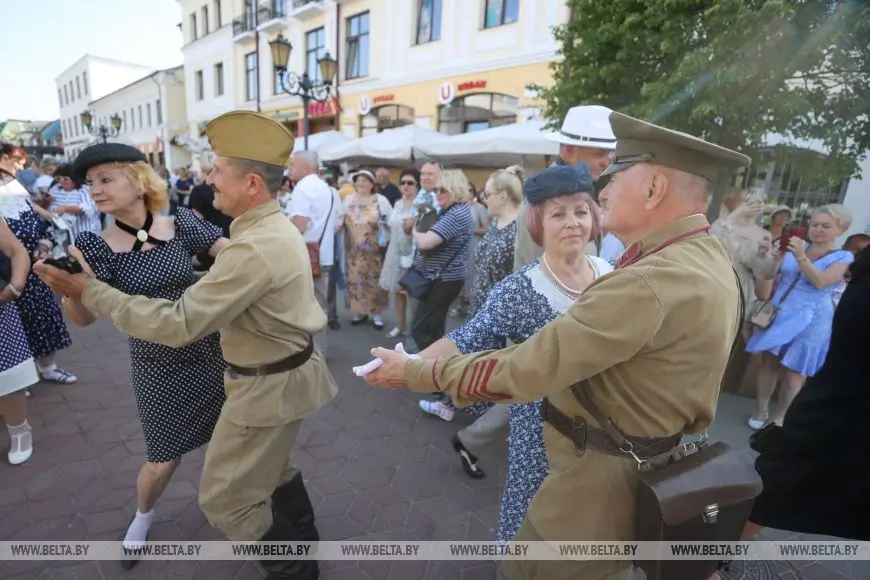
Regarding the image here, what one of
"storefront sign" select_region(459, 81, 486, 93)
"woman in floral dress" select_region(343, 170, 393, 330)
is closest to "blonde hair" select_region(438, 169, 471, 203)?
"woman in floral dress" select_region(343, 170, 393, 330)

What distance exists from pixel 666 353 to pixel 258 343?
5.09ft

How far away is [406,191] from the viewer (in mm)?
5750

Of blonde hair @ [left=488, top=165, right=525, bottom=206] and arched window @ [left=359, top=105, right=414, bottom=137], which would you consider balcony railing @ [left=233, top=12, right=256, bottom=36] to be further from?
blonde hair @ [left=488, top=165, right=525, bottom=206]

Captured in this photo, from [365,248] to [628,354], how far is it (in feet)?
16.8

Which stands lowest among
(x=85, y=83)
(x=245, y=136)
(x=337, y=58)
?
(x=245, y=136)

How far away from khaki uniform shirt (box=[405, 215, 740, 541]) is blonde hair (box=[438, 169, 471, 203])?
3049 mm

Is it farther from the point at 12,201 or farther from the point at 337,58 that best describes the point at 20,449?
the point at 337,58

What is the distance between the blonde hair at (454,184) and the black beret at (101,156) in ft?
8.38

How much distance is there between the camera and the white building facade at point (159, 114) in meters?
30.4

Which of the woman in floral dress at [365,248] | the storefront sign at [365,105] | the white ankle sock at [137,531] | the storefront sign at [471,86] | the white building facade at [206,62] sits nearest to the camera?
the white ankle sock at [137,531]

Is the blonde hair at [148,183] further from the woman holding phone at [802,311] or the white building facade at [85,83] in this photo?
the white building facade at [85,83]

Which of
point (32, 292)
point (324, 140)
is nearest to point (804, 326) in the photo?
point (32, 292)

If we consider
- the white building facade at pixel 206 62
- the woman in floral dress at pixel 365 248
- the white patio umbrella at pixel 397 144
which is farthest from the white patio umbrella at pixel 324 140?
the white building facade at pixel 206 62

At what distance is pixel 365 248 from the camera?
600cm
